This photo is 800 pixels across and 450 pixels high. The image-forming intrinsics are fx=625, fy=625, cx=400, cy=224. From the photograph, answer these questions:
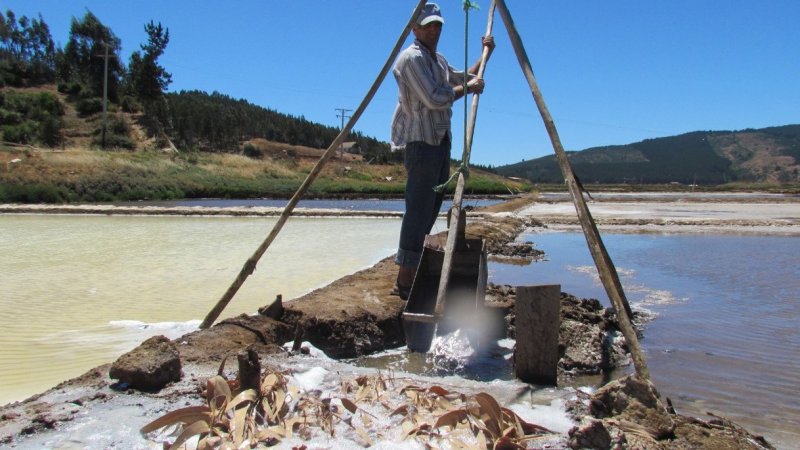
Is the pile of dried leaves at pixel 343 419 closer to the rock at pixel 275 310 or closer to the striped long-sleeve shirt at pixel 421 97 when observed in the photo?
the rock at pixel 275 310

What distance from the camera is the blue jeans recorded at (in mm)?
4211

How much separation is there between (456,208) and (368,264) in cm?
362

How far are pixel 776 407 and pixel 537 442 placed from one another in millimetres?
1434

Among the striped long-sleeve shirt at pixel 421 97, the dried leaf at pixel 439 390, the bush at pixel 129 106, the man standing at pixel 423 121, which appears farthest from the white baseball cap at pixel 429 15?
the bush at pixel 129 106

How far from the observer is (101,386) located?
8.35ft

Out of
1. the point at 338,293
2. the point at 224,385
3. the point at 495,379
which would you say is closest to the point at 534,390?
the point at 495,379

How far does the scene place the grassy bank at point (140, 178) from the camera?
25172 mm

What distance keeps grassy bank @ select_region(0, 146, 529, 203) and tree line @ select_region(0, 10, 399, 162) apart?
8.46 m

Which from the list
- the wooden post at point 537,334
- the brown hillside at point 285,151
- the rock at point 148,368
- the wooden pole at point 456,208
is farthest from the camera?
the brown hillside at point 285,151

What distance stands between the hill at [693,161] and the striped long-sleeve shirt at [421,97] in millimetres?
109488

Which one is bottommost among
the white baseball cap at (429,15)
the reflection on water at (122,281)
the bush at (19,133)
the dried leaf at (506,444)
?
the reflection on water at (122,281)

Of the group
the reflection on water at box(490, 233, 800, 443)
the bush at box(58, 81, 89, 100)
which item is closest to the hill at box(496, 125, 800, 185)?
the bush at box(58, 81, 89, 100)

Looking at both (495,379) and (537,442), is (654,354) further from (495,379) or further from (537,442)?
(537,442)

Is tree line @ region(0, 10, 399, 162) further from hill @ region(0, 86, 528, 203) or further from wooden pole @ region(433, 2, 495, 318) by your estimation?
wooden pole @ region(433, 2, 495, 318)
